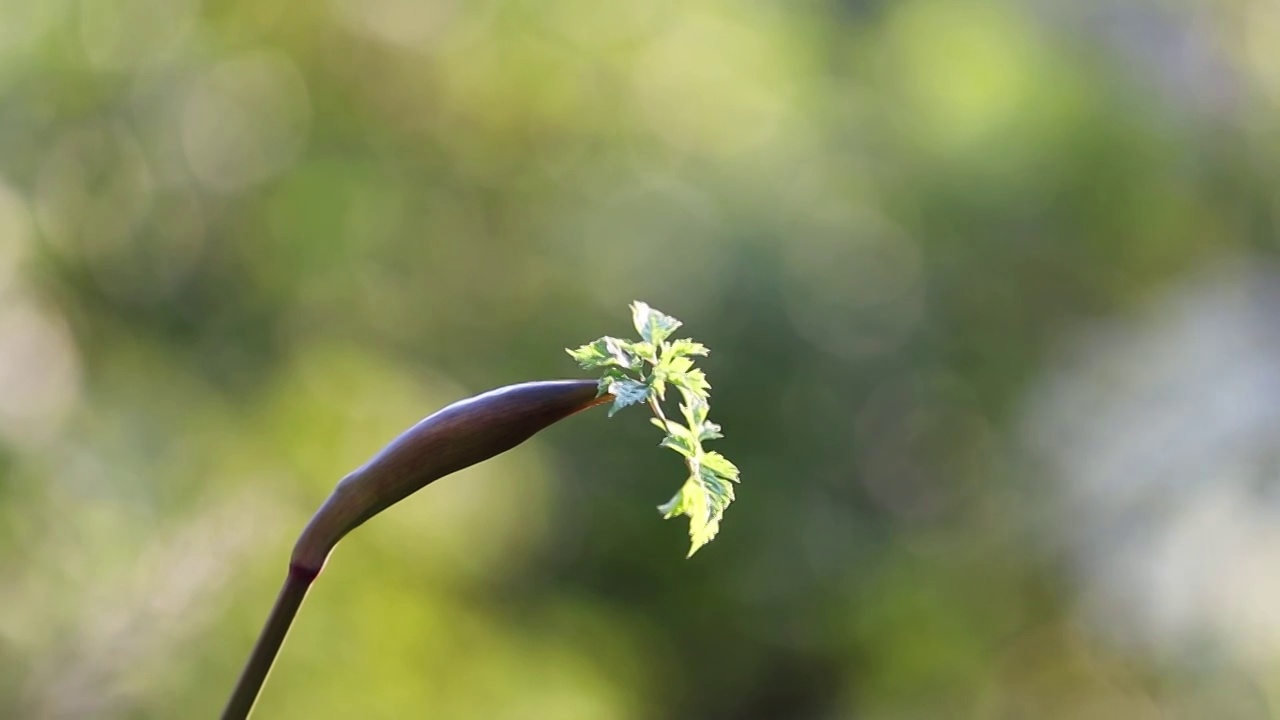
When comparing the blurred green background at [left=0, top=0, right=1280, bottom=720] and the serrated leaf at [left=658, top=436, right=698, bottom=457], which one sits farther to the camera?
the blurred green background at [left=0, top=0, right=1280, bottom=720]

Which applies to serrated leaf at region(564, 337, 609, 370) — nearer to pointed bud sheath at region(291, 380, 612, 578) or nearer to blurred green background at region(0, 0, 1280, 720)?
pointed bud sheath at region(291, 380, 612, 578)

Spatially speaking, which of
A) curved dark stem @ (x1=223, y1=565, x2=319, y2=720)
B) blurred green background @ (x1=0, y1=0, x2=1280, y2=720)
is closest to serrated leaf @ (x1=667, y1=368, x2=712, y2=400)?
curved dark stem @ (x1=223, y1=565, x2=319, y2=720)

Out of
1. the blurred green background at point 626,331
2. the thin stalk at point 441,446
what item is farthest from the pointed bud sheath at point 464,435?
the blurred green background at point 626,331

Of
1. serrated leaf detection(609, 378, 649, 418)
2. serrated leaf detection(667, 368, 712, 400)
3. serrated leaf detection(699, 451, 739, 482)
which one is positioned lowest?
serrated leaf detection(609, 378, 649, 418)

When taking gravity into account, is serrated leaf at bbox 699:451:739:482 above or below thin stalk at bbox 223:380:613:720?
above

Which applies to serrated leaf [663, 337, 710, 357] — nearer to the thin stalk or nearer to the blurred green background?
the thin stalk

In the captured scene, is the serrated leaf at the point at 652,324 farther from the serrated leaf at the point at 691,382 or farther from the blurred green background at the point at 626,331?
the blurred green background at the point at 626,331

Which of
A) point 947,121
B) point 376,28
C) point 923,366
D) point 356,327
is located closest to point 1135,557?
point 923,366
